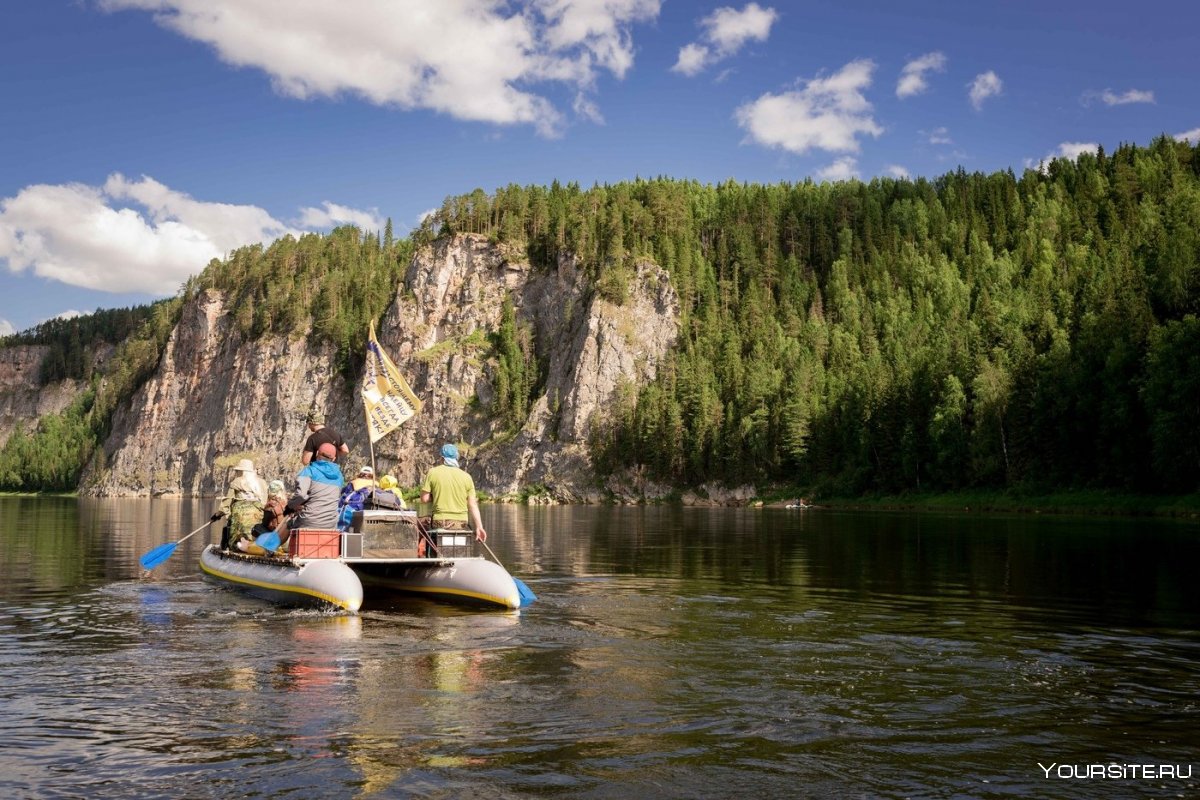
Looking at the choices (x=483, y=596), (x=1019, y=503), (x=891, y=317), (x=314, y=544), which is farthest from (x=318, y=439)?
(x=891, y=317)

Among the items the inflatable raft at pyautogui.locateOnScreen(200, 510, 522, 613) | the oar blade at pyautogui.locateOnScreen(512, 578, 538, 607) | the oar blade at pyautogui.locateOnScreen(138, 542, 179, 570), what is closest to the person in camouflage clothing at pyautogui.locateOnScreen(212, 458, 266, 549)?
the inflatable raft at pyautogui.locateOnScreen(200, 510, 522, 613)

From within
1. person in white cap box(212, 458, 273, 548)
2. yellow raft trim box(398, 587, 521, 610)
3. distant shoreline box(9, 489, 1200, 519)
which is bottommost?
distant shoreline box(9, 489, 1200, 519)

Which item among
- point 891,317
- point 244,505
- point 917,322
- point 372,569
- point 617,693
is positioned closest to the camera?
point 617,693

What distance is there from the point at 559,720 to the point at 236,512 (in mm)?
15934

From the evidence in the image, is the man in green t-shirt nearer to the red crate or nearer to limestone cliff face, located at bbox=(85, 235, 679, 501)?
the red crate

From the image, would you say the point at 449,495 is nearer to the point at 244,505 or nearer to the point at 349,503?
the point at 349,503

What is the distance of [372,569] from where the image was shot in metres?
21.8

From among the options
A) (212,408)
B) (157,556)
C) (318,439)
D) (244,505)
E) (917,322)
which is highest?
(917,322)

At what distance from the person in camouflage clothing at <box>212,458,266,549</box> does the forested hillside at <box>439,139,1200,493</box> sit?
60091 millimetres

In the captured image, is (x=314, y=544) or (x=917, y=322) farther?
(x=917, y=322)

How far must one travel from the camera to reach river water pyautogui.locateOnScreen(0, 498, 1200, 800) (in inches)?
305

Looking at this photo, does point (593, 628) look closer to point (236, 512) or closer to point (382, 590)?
point (382, 590)

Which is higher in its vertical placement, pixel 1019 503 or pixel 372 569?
pixel 372 569

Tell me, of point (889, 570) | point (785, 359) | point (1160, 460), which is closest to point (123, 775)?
point (889, 570)
